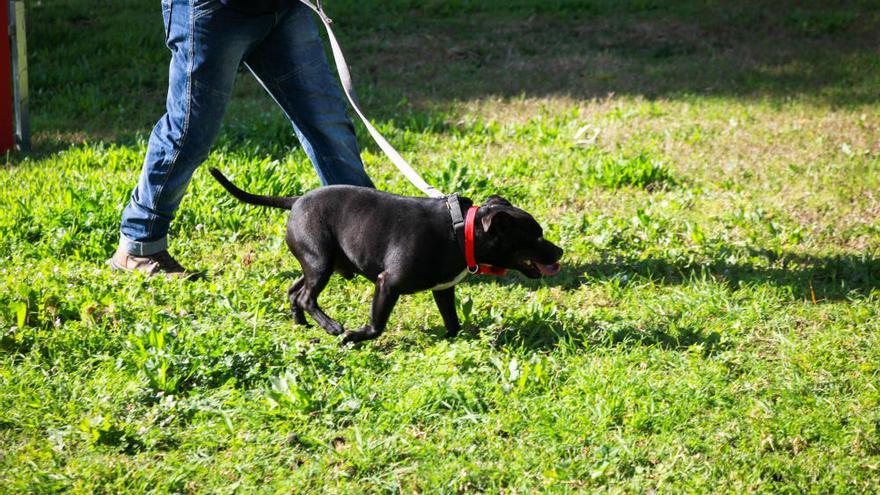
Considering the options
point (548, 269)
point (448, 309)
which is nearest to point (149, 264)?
point (448, 309)

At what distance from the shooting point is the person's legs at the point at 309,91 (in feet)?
15.0

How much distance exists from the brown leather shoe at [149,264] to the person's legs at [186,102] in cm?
3

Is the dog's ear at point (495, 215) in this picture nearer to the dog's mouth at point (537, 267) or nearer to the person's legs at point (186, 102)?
the dog's mouth at point (537, 267)

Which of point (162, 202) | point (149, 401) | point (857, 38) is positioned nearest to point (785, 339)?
point (149, 401)

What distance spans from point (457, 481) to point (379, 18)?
9231 mm

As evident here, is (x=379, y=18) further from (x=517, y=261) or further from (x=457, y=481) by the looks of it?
(x=457, y=481)

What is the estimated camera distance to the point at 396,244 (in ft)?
13.0

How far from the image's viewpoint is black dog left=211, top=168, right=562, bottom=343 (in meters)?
3.93

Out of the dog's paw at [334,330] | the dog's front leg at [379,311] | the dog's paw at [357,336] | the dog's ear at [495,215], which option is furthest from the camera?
the dog's paw at [334,330]

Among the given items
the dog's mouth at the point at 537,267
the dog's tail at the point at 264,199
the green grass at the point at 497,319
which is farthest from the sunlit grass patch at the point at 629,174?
the dog's tail at the point at 264,199

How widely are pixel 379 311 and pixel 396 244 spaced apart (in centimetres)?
30

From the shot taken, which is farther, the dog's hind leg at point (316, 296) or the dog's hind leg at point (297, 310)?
the dog's hind leg at point (297, 310)

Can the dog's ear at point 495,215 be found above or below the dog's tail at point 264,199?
above

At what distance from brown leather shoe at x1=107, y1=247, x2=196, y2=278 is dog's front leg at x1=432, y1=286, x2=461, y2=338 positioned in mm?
1370
